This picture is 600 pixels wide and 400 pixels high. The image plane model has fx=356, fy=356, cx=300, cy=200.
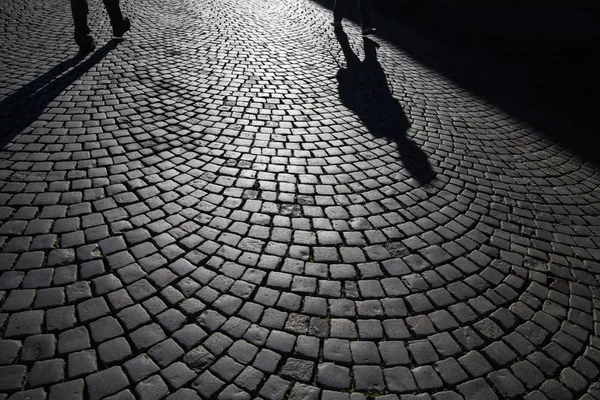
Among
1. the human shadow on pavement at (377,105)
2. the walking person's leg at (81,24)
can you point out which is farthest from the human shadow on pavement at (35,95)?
the human shadow on pavement at (377,105)

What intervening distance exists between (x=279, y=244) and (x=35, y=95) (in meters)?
4.46

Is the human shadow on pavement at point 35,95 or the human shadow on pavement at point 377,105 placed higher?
the human shadow on pavement at point 377,105

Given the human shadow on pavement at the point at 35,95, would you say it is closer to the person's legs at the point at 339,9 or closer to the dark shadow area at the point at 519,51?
the person's legs at the point at 339,9

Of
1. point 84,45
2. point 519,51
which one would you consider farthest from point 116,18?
point 519,51

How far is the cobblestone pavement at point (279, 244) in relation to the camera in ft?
7.54

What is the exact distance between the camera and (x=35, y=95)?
5.06m

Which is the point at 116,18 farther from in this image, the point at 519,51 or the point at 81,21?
the point at 519,51

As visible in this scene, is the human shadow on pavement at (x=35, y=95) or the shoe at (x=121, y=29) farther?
the shoe at (x=121, y=29)

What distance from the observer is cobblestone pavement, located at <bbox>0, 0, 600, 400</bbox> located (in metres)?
2.30

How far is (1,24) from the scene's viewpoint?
7672 mm

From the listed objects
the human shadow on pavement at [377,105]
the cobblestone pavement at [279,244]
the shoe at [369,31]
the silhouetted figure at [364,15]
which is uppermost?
the silhouetted figure at [364,15]

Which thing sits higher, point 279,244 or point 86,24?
point 86,24

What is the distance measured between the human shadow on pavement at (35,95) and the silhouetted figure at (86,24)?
28 centimetres

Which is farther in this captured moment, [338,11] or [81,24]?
[338,11]
